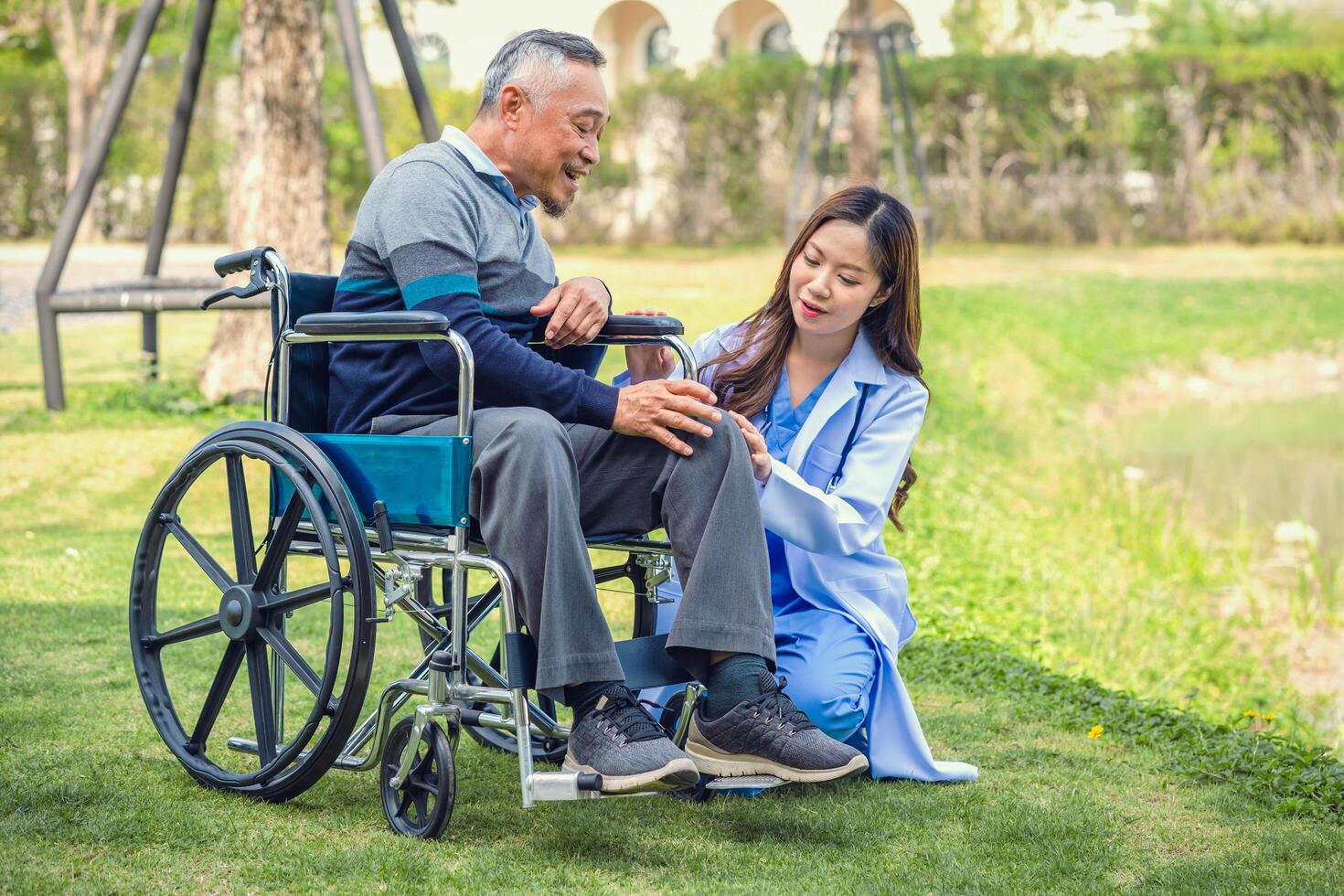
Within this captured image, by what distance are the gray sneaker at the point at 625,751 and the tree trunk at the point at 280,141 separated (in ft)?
18.4

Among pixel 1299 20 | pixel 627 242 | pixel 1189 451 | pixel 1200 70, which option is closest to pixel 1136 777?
pixel 1189 451

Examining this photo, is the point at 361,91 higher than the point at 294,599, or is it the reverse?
the point at 361,91

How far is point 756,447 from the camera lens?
294cm

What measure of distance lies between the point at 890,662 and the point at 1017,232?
1502 cm

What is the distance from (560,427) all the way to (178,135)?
5.81 meters

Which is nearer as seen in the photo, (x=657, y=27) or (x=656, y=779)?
(x=656, y=779)

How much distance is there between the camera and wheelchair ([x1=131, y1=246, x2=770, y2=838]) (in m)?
2.62

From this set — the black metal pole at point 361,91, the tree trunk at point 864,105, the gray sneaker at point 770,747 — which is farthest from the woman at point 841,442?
the tree trunk at point 864,105

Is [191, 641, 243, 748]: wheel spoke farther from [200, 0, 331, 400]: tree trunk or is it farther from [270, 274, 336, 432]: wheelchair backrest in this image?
[200, 0, 331, 400]: tree trunk

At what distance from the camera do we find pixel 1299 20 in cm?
2316

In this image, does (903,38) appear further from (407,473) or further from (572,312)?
(407,473)

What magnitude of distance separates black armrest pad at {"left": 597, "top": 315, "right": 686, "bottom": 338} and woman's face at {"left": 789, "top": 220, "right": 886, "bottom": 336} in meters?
0.28

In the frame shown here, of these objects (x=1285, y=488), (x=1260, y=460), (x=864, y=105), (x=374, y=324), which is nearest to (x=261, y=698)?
(x=374, y=324)

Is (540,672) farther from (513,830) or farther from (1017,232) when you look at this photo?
(1017,232)
